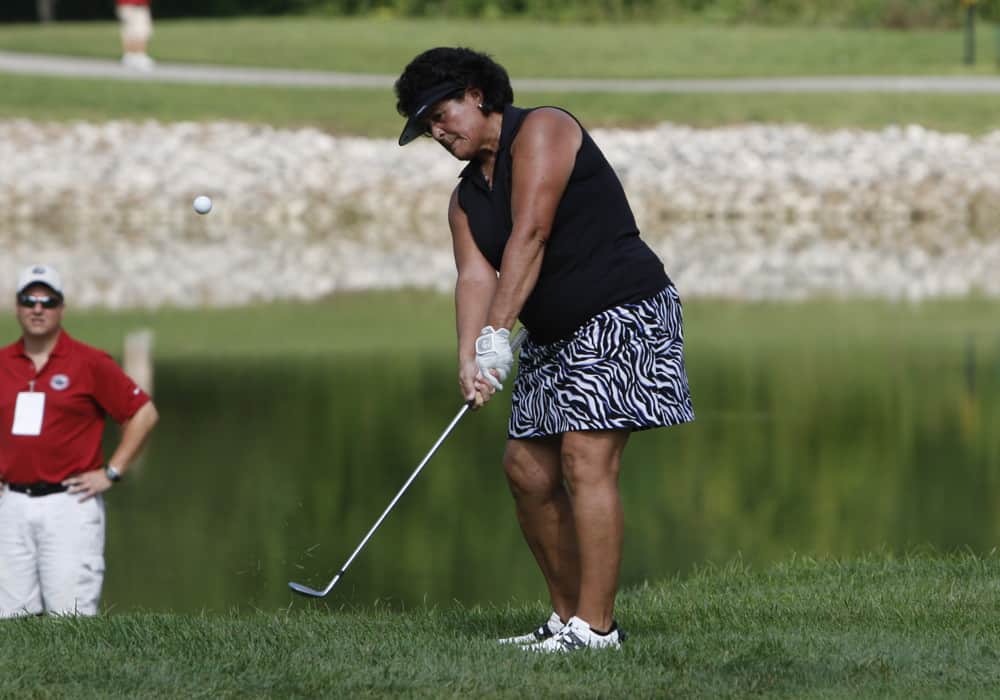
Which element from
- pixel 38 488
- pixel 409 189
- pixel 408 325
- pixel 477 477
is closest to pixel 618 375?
pixel 38 488

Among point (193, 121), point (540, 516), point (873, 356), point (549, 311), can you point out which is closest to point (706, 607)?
point (540, 516)

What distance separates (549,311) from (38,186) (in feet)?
65.9

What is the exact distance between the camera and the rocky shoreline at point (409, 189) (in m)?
22.7

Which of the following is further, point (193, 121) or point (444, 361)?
point (193, 121)

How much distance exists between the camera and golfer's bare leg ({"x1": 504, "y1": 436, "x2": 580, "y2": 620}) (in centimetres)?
536

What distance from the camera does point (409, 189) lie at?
81.5 feet

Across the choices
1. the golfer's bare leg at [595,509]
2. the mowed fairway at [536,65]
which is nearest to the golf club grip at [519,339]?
the golfer's bare leg at [595,509]

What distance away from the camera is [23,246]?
21.6 m

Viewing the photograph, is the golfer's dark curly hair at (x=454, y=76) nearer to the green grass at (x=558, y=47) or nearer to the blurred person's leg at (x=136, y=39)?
the blurred person's leg at (x=136, y=39)

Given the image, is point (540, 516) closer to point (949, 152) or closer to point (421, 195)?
point (421, 195)

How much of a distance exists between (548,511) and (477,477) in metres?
4.89

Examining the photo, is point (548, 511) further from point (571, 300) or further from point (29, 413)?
point (29, 413)

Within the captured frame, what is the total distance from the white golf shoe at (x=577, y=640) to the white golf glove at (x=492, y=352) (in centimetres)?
67

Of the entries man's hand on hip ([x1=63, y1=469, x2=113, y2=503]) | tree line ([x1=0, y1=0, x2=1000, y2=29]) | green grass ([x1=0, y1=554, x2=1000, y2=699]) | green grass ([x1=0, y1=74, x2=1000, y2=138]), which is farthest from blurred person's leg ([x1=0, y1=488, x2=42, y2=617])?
tree line ([x1=0, y1=0, x2=1000, y2=29])
